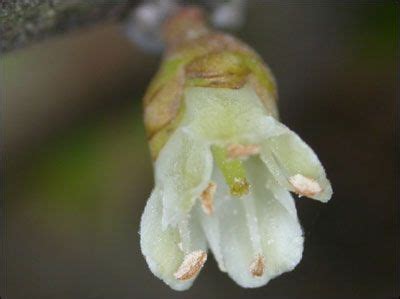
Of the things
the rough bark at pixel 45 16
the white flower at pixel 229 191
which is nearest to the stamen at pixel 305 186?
the white flower at pixel 229 191

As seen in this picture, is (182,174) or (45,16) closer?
(182,174)

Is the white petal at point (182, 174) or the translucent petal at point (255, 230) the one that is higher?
the white petal at point (182, 174)

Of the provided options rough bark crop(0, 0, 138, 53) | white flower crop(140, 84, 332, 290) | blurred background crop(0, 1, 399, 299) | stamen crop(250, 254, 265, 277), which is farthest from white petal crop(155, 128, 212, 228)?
blurred background crop(0, 1, 399, 299)

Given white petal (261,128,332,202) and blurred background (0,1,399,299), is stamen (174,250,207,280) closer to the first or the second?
white petal (261,128,332,202)

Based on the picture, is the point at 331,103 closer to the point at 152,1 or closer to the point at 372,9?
the point at 372,9

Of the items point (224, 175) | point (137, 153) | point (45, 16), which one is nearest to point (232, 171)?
point (224, 175)

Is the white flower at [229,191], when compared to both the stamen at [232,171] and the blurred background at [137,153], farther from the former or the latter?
the blurred background at [137,153]

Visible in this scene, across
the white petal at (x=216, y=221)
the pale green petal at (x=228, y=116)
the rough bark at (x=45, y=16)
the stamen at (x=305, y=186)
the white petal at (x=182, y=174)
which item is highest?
the rough bark at (x=45, y=16)

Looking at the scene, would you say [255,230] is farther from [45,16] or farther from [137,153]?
[137,153]

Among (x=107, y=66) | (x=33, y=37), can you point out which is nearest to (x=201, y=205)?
(x=33, y=37)
